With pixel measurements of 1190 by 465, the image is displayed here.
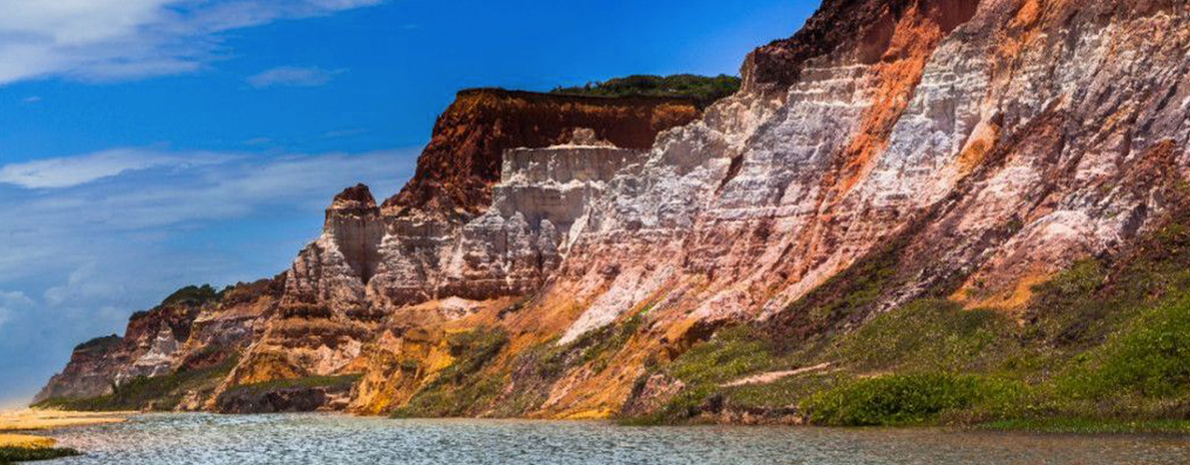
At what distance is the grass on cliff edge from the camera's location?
53.2 meters

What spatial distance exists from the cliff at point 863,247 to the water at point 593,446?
3791 mm

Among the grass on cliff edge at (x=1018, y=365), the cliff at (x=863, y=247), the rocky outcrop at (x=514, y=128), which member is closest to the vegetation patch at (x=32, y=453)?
the grass on cliff edge at (x=1018, y=365)

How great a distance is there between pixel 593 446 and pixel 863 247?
26714mm

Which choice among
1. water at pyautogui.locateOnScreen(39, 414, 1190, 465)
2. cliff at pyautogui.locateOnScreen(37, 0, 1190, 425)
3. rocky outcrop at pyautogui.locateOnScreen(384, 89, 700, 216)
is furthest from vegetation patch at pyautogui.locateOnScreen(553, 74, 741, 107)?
water at pyautogui.locateOnScreen(39, 414, 1190, 465)

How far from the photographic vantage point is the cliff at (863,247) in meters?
62.1

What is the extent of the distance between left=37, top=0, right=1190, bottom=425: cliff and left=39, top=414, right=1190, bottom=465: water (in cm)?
379

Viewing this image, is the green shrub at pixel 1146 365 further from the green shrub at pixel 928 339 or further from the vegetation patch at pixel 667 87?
the vegetation patch at pixel 667 87

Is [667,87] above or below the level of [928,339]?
above

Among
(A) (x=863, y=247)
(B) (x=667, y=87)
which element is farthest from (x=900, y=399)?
(B) (x=667, y=87)

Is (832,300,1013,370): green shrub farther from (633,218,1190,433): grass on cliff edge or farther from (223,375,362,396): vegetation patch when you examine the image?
(223,375,362,396): vegetation patch

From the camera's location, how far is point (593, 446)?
2331 inches

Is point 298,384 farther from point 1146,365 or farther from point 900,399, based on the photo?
point 1146,365

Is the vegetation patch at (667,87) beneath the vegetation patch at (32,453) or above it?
above

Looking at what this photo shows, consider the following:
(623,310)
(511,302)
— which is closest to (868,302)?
(623,310)
